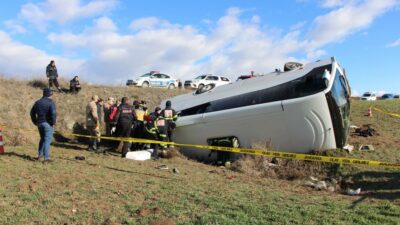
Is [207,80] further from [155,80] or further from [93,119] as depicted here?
[93,119]

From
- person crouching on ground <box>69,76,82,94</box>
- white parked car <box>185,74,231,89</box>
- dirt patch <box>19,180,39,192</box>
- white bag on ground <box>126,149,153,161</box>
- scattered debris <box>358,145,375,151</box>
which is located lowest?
dirt patch <box>19,180,39,192</box>

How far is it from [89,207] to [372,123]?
505 inches

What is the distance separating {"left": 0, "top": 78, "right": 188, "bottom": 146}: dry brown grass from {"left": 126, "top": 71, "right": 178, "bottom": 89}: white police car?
223 inches

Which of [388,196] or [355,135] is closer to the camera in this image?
[388,196]

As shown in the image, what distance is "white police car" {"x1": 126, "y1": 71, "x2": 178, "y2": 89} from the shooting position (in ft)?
92.5

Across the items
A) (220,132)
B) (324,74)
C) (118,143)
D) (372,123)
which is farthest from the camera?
(372,123)

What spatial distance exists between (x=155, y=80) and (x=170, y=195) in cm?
2240

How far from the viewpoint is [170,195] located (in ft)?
22.1

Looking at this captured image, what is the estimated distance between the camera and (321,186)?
7969 millimetres

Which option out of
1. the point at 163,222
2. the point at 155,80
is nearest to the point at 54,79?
the point at 155,80

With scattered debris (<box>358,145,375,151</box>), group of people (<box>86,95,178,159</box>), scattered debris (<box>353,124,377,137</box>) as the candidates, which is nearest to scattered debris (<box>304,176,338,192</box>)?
scattered debris (<box>358,145,375,151</box>)

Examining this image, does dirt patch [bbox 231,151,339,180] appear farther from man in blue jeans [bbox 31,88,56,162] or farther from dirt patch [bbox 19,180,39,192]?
dirt patch [bbox 19,180,39,192]

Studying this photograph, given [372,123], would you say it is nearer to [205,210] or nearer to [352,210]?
[352,210]

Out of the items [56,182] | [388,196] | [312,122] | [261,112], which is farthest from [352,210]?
[56,182]
